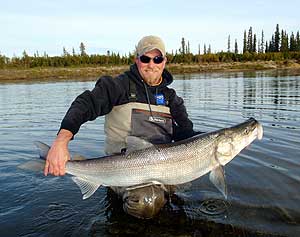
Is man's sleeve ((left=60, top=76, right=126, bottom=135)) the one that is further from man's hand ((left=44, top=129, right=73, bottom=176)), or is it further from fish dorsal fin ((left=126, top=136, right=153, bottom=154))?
fish dorsal fin ((left=126, top=136, right=153, bottom=154))

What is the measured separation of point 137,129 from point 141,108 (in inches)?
12.0

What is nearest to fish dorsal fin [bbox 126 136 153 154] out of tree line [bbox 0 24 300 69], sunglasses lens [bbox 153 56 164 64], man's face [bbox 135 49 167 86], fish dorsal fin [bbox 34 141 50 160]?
fish dorsal fin [bbox 34 141 50 160]

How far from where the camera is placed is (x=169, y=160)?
4359mm

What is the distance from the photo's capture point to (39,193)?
6055 mm

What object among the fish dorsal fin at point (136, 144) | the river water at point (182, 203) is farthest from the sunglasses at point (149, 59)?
the river water at point (182, 203)

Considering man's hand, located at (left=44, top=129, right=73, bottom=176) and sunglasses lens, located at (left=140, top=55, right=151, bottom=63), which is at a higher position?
sunglasses lens, located at (left=140, top=55, right=151, bottom=63)

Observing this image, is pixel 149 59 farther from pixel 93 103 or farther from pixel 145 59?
pixel 93 103

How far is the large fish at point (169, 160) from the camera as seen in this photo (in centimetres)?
435

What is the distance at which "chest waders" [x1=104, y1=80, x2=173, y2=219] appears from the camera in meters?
4.91

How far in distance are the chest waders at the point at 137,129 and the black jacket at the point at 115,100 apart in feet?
0.34

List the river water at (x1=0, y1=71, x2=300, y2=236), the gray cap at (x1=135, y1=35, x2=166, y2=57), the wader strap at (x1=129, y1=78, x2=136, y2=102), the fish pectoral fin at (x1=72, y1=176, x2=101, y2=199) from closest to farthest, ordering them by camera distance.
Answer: the fish pectoral fin at (x1=72, y1=176, x2=101, y2=199), the river water at (x1=0, y1=71, x2=300, y2=236), the gray cap at (x1=135, y1=35, x2=166, y2=57), the wader strap at (x1=129, y1=78, x2=136, y2=102)

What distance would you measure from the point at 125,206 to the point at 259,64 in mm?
67396

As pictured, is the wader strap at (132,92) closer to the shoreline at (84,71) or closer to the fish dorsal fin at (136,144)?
the fish dorsal fin at (136,144)

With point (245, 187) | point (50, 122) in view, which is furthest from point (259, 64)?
point (245, 187)
